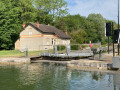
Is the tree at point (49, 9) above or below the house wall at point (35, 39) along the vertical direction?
above

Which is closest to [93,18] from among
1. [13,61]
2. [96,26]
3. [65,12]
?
[96,26]

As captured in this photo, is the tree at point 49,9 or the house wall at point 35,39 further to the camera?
the tree at point 49,9

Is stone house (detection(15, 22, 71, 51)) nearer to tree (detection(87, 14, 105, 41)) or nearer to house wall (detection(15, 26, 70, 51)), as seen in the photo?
house wall (detection(15, 26, 70, 51))

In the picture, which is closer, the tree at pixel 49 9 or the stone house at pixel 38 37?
the stone house at pixel 38 37

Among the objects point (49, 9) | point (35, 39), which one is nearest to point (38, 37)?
point (35, 39)

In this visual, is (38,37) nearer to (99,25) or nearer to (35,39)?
(35,39)

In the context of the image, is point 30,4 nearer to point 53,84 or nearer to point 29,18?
point 29,18

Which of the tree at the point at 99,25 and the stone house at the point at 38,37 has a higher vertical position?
the tree at the point at 99,25

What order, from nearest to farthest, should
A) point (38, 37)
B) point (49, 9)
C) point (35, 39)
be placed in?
point (38, 37)
point (35, 39)
point (49, 9)

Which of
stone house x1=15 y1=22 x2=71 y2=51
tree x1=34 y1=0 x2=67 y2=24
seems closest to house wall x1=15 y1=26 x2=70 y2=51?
stone house x1=15 y1=22 x2=71 y2=51

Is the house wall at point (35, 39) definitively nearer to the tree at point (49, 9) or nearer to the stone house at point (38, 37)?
the stone house at point (38, 37)

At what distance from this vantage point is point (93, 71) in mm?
16234

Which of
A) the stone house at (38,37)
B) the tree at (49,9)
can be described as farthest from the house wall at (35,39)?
the tree at (49,9)

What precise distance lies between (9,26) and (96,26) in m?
40.1
